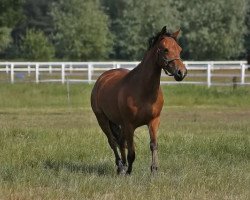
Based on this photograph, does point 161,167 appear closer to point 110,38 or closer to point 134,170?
point 134,170

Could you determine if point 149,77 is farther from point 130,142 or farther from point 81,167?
point 81,167

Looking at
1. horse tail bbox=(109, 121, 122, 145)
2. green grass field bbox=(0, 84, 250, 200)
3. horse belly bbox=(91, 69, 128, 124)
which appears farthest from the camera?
horse tail bbox=(109, 121, 122, 145)

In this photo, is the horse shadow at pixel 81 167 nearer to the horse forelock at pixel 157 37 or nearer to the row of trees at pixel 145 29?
the horse forelock at pixel 157 37

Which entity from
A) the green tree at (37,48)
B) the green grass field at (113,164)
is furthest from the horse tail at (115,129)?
the green tree at (37,48)

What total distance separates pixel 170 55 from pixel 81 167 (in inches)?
101

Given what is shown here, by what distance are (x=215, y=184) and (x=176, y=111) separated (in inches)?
616

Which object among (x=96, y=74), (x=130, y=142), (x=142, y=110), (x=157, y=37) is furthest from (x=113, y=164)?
(x=96, y=74)

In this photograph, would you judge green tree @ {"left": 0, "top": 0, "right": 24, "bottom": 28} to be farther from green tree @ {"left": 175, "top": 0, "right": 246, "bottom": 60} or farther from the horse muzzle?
green tree @ {"left": 175, "top": 0, "right": 246, "bottom": 60}

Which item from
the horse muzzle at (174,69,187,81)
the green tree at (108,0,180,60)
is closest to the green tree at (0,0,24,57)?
the horse muzzle at (174,69,187,81)

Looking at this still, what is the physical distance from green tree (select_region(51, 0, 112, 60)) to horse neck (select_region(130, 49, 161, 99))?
55.5 m

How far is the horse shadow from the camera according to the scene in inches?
402

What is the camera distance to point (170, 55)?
30.8 ft

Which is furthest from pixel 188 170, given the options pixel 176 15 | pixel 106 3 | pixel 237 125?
pixel 106 3

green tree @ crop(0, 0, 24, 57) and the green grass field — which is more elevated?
green tree @ crop(0, 0, 24, 57)
